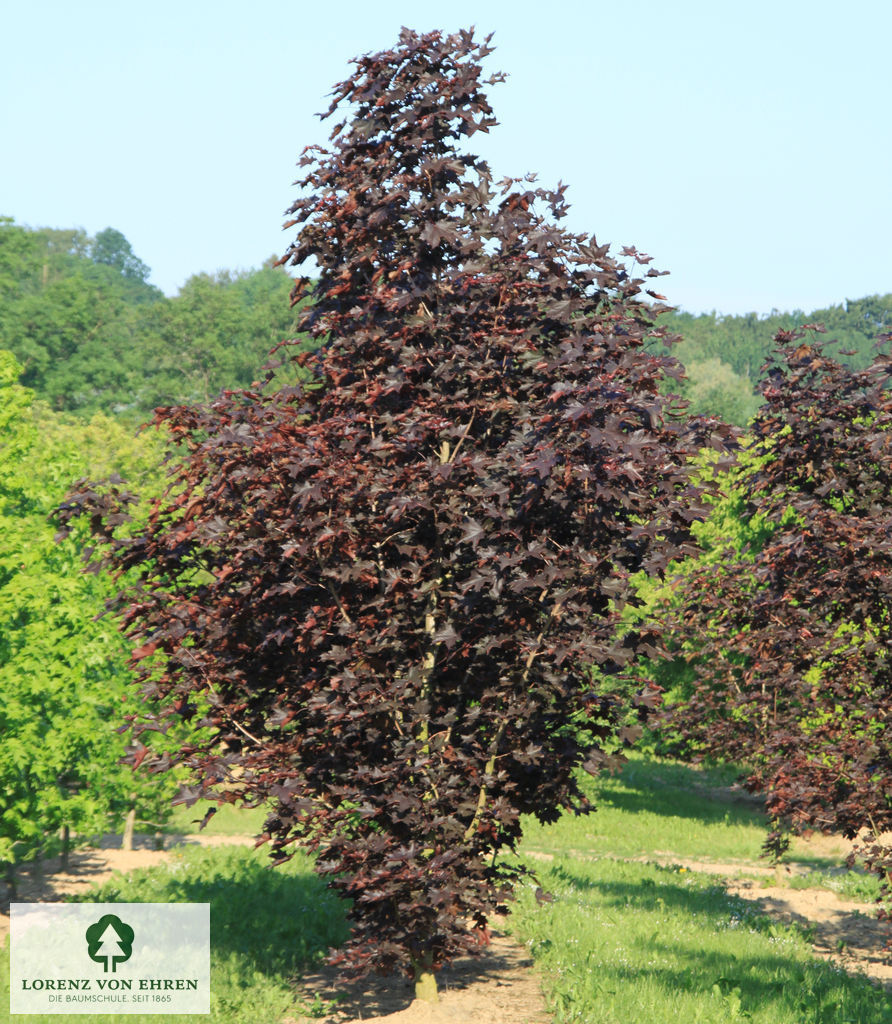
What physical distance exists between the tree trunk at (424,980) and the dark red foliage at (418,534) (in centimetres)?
31

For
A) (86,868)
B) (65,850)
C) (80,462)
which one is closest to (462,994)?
(80,462)

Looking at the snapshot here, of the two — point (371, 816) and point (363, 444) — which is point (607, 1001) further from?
point (363, 444)

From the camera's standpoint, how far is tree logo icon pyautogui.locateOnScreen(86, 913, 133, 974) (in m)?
9.95

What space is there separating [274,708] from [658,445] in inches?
130

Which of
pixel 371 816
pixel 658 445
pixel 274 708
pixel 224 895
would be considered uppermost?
pixel 658 445

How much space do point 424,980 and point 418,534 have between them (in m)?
3.47

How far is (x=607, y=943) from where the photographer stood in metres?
10.1

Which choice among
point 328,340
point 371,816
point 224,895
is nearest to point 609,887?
point 224,895

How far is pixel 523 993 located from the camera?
28.5ft

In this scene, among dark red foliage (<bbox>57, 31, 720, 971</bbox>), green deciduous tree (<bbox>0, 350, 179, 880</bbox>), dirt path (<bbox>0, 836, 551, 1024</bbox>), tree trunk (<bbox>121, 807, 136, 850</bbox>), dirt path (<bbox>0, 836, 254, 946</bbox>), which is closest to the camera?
dark red foliage (<bbox>57, 31, 720, 971</bbox>)

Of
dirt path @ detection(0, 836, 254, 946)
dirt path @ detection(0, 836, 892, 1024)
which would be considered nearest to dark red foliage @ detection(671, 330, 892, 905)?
dirt path @ detection(0, 836, 892, 1024)

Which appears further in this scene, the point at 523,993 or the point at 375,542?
the point at 523,993

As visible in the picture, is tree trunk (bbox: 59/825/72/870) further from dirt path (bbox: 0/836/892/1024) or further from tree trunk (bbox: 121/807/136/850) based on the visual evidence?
tree trunk (bbox: 121/807/136/850)

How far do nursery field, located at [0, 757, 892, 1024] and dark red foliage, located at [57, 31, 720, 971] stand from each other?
4.66ft
